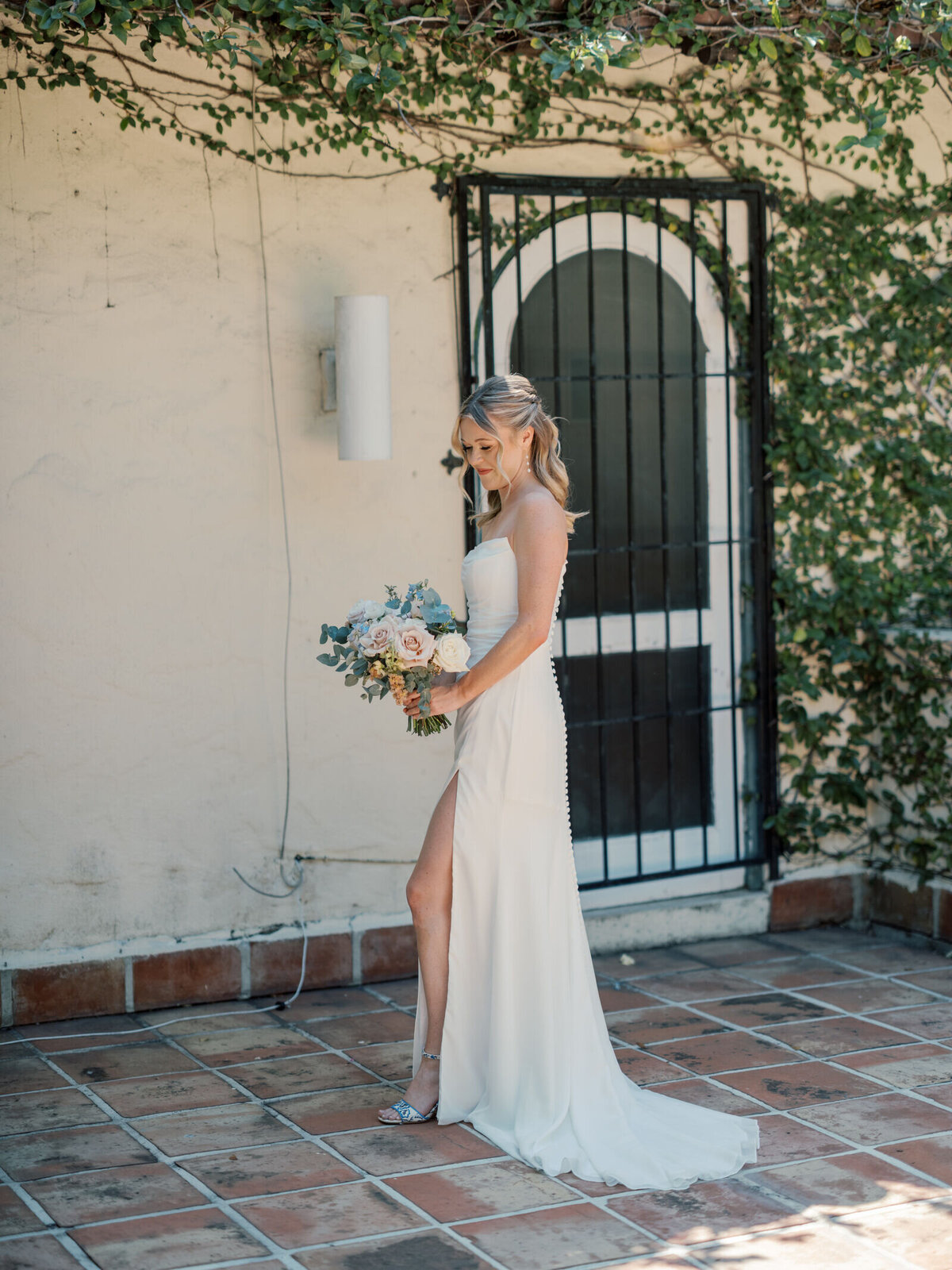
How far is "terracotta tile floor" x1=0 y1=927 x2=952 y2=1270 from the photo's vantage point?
320cm

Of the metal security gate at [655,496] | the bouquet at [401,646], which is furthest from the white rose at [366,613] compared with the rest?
the metal security gate at [655,496]

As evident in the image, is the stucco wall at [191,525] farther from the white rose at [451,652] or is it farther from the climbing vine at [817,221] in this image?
the white rose at [451,652]

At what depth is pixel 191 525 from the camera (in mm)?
4945

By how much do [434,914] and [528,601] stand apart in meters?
0.87

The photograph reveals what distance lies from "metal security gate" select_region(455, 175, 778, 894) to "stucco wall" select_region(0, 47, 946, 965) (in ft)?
1.41

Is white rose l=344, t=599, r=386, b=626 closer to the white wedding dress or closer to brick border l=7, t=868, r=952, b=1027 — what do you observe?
the white wedding dress

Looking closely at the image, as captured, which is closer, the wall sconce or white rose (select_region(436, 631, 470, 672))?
white rose (select_region(436, 631, 470, 672))

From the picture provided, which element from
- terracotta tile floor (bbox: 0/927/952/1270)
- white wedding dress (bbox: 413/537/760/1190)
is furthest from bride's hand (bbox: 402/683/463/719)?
terracotta tile floor (bbox: 0/927/952/1270)

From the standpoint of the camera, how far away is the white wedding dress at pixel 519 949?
379 centimetres

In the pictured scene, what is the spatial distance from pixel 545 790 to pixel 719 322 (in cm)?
258

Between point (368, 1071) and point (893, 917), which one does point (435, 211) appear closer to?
point (368, 1071)

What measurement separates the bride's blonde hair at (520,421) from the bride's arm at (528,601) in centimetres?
8

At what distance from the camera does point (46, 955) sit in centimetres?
483

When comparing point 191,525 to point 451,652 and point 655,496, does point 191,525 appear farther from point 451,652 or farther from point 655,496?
point 655,496
